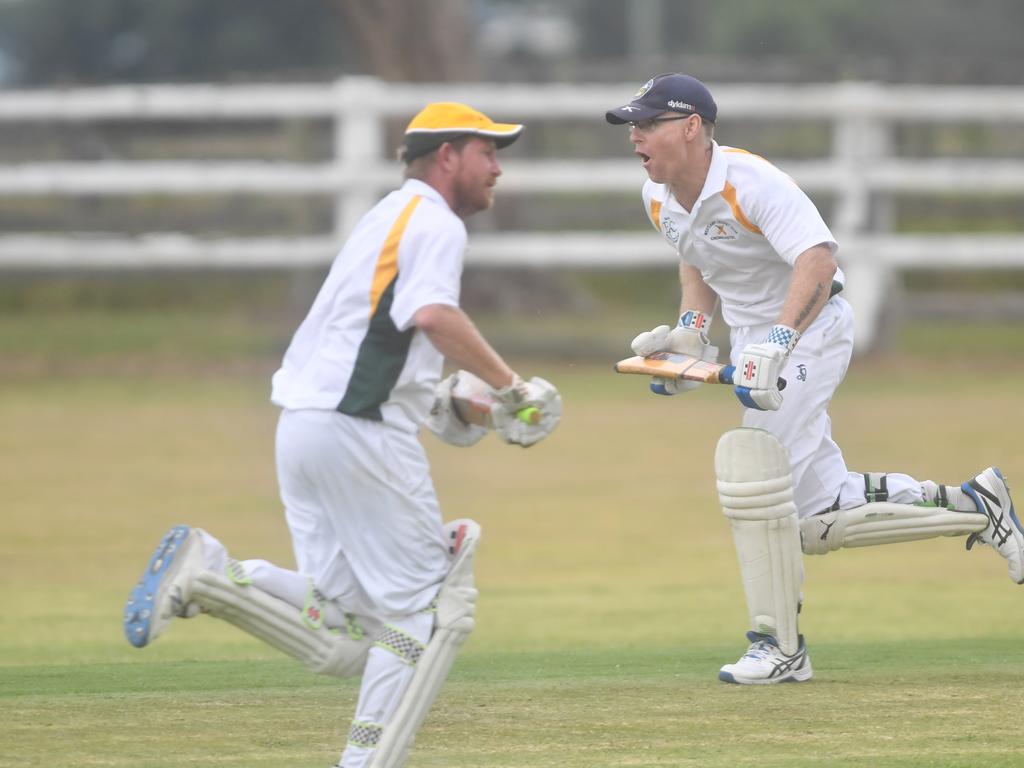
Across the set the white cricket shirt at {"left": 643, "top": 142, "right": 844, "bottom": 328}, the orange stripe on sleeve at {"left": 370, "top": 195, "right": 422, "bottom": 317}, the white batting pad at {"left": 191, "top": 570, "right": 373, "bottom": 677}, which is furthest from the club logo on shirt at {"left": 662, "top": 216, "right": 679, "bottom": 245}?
the white batting pad at {"left": 191, "top": 570, "right": 373, "bottom": 677}

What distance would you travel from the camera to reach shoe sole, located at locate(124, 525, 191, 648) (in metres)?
4.55

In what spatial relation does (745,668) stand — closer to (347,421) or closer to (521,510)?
(347,421)

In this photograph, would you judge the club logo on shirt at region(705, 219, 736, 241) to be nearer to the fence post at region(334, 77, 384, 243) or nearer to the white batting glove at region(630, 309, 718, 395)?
the white batting glove at region(630, 309, 718, 395)

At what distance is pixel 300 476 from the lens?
4.79 metres

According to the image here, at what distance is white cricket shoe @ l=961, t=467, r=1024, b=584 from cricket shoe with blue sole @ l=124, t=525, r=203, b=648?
9.18 ft

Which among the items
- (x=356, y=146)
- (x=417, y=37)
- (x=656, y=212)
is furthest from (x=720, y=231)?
(x=417, y=37)

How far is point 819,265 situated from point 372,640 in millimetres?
1878

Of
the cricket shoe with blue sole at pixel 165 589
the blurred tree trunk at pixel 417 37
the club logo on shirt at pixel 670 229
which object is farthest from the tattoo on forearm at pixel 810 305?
the blurred tree trunk at pixel 417 37

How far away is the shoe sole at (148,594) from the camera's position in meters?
4.55

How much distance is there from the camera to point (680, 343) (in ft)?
20.2

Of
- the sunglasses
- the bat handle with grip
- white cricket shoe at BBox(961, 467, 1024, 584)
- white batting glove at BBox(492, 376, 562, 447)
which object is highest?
the sunglasses

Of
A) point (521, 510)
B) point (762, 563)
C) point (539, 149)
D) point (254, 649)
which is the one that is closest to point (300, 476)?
point (762, 563)

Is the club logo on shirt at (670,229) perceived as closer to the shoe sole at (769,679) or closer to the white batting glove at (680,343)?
the white batting glove at (680,343)

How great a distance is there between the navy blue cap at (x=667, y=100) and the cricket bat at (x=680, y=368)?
76cm
